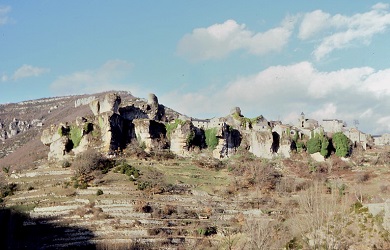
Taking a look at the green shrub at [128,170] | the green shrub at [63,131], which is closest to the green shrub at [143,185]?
the green shrub at [128,170]

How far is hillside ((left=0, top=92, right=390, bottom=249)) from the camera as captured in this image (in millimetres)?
28772

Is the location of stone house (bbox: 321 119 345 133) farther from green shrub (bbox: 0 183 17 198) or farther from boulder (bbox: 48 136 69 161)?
green shrub (bbox: 0 183 17 198)

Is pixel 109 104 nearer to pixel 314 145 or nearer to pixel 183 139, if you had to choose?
pixel 183 139

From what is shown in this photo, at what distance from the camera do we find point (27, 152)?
352 ft

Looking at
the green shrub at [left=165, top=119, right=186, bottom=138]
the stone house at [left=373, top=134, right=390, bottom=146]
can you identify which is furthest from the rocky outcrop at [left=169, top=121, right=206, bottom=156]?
the stone house at [left=373, top=134, right=390, bottom=146]

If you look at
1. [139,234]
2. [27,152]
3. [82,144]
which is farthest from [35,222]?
[27,152]

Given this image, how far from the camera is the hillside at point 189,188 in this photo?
2877 cm

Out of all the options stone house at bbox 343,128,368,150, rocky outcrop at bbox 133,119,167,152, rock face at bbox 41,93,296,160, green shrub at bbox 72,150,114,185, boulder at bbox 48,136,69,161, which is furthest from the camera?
stone house at bbox 343,128,368,150

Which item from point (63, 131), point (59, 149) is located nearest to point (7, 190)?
point (59, 149)

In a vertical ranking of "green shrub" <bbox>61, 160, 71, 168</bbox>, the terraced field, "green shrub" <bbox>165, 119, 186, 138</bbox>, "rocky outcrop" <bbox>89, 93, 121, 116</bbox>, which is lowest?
the terraced field

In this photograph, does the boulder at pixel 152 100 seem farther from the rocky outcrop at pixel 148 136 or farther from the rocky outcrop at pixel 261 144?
the rocky outcrop at pixel 261 144

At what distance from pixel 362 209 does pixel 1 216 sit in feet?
110

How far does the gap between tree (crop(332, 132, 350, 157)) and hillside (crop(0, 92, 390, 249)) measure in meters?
0.59

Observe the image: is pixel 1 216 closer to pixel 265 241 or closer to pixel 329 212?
pixel 265 241
